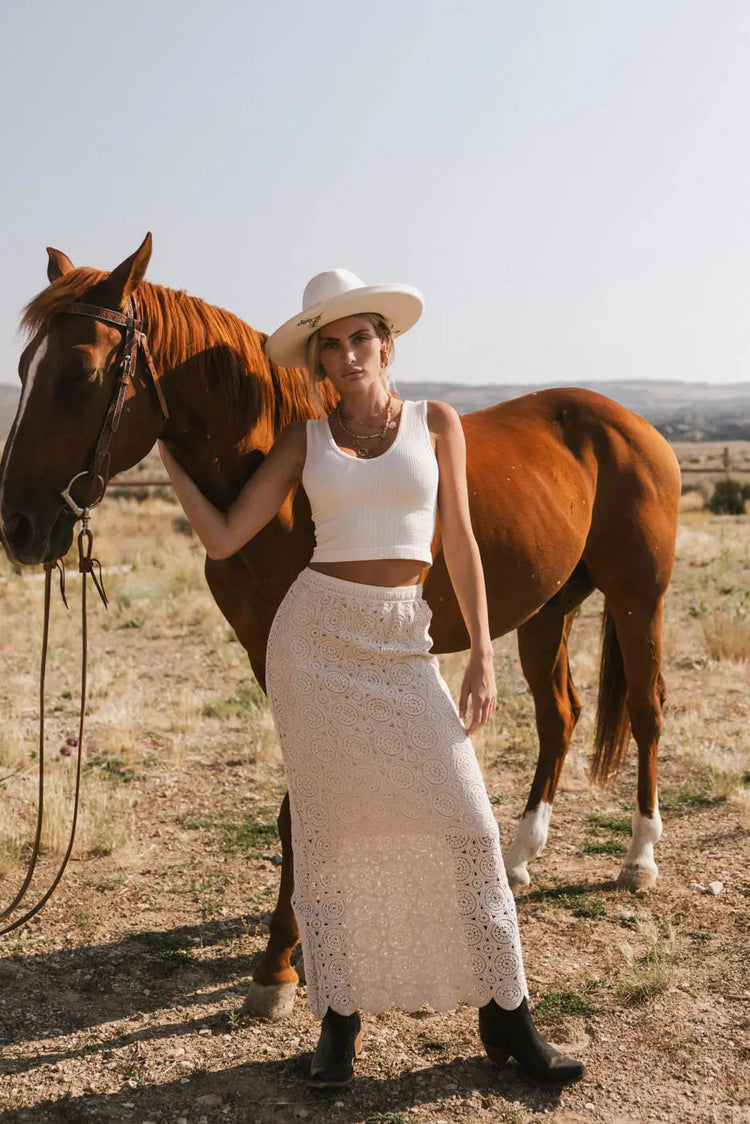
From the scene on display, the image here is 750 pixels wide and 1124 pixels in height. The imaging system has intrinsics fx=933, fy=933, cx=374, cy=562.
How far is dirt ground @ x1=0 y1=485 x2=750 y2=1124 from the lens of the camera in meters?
2.76

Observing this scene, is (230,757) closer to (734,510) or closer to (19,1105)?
(19,1105)

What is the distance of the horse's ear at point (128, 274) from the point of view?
8.92ft

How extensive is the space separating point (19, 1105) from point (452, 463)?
7.48ft

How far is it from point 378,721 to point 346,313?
119 cm

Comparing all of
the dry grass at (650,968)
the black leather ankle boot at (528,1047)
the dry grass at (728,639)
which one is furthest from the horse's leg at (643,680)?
the dry grass at (728,639)

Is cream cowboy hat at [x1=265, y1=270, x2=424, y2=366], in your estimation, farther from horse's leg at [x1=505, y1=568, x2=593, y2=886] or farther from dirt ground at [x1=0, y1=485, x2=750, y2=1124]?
dirt ground at [x1=0, y1=485, x2=750, y2=1124]

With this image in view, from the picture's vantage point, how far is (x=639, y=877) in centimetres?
412

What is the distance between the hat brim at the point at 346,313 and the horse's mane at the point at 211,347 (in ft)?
0.44

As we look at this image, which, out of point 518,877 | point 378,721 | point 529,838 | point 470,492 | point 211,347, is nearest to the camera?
point 378,721

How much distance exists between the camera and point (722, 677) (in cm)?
745

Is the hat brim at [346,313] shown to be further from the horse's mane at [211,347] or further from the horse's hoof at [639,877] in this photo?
the horse's hoof at [639,877]

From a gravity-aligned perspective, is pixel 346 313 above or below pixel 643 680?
above

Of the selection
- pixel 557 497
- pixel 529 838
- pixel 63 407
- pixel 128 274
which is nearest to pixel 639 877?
pixel 529 838

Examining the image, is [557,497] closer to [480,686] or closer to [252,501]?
[480,686]
